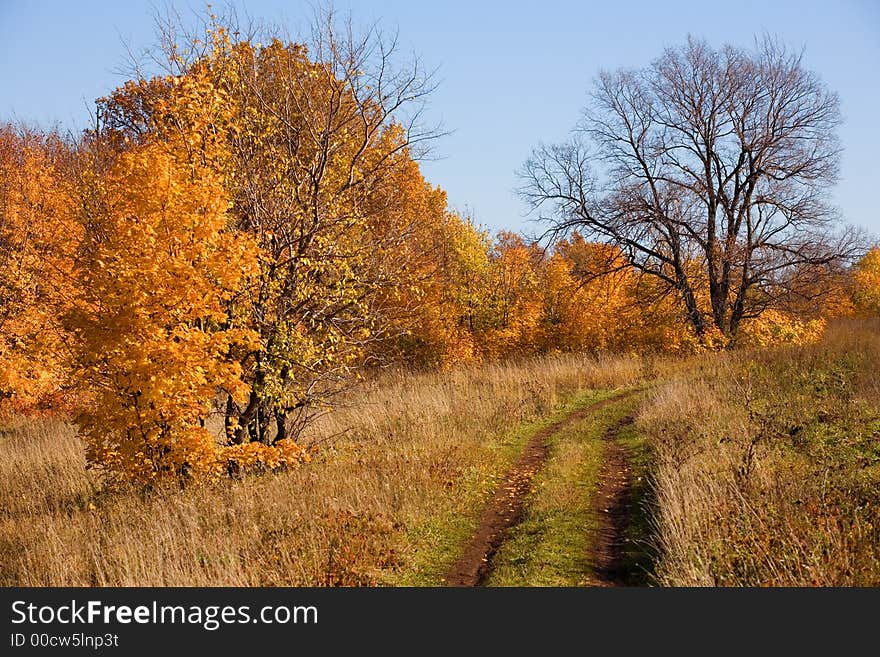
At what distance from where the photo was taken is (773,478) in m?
8.32

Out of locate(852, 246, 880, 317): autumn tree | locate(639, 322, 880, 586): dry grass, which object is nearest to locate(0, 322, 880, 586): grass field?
locate(639, 322, 880, 586): dry grass

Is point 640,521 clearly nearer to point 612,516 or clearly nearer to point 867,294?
point 612,516

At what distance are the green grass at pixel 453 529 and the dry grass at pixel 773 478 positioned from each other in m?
2.67

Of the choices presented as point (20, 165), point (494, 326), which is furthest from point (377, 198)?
point (20, 165)

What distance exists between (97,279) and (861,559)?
34.4ft

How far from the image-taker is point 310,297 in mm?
11648

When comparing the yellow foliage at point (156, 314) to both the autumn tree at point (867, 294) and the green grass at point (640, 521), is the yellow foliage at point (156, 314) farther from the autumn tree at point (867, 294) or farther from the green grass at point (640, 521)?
the autumn tree at point (867, 294)

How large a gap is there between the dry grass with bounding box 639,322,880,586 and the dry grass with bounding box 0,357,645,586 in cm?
307

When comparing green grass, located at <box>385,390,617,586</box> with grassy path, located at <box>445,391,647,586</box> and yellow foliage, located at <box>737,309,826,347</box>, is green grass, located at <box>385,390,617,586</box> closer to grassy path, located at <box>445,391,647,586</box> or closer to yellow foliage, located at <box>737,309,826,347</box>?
grassy path, located at <box>445,391,647,586</box>

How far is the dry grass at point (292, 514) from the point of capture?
7609 millimetres

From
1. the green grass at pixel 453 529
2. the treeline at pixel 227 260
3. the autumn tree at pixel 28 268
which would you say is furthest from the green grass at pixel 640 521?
the autumn tree at pixel 28 268

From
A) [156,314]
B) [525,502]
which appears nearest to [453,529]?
[525,502]

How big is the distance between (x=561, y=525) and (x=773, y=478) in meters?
2.99

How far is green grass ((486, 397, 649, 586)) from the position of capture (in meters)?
7.09
